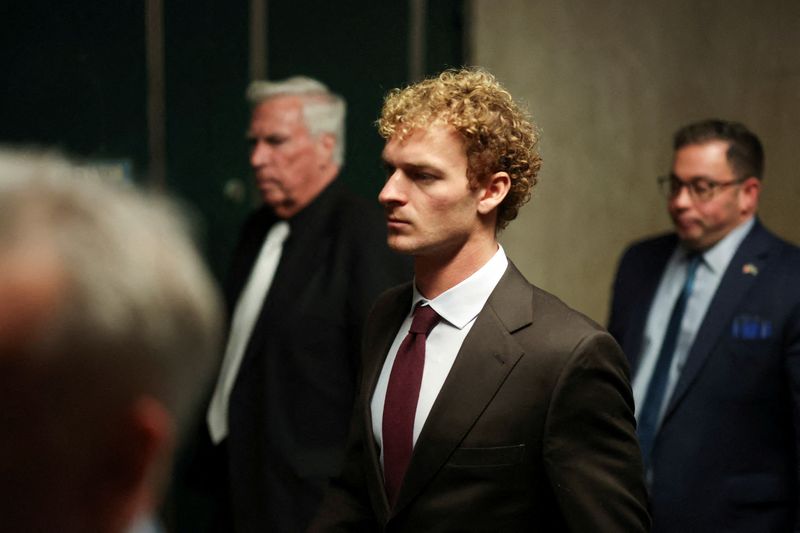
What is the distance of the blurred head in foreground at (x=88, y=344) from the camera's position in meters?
0.82

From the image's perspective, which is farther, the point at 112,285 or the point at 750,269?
the point at 750,269

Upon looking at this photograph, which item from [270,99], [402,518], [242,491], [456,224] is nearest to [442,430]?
[402,518]

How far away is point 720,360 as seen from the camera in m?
3.24

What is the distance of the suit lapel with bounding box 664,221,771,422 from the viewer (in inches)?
129

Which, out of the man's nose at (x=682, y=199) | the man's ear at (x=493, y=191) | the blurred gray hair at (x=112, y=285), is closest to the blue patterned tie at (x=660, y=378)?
the man's nose at (x=682, y=199)

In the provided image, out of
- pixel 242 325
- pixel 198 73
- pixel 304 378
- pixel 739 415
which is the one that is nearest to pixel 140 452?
pixel 304 378

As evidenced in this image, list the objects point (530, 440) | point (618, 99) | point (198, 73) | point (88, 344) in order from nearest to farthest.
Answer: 1. point (88, 344)
2. point (530, 440)
3. point (198, 73)
4. point (618, 99)

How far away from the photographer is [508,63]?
14.9ft

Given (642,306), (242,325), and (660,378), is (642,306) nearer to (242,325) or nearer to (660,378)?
(660,378)

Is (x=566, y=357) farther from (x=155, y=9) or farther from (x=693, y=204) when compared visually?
(x=155, y=9)

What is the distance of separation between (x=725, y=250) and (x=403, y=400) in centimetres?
161

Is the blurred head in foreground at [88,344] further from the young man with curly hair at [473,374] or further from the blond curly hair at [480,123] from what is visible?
the blond curly hair at [480,123]

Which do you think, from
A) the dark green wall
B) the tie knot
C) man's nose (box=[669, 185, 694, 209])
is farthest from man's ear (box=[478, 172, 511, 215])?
the dark green wall

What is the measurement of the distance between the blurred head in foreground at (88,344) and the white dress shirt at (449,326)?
1.29 metres
